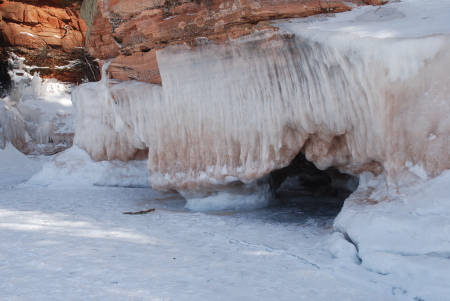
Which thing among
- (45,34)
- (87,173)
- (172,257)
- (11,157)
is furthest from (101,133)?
(45,34)

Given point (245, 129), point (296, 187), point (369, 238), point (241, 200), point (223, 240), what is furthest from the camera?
point (296, 187)

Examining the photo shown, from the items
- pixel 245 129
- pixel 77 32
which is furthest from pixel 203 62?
pixel 77 32

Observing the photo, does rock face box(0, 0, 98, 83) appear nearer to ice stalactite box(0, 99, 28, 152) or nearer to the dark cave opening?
ice stalactite box(0, 99, 28, 152)

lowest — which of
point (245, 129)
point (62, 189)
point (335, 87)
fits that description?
point (62, 189)

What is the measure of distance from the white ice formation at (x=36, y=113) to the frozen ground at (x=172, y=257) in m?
9.68

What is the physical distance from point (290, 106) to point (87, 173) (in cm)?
556

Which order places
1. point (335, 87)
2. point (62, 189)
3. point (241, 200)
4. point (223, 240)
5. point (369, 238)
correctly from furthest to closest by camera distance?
point (62, 189)
point (241, 200)
point (335, 87)
point (223, 240)
point (369, 238)

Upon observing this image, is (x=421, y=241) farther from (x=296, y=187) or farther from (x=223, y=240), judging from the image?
(x=296, y=187)

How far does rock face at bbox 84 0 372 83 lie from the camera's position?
196 inches

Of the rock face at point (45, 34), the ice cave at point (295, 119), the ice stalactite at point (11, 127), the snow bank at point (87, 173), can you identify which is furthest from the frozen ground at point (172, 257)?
the rock face at point (45, 34)

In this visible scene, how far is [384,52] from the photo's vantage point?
383 centimetres

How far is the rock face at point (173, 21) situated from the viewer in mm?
4977

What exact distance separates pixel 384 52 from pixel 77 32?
14.6 meters

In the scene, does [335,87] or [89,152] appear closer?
[335,87]
